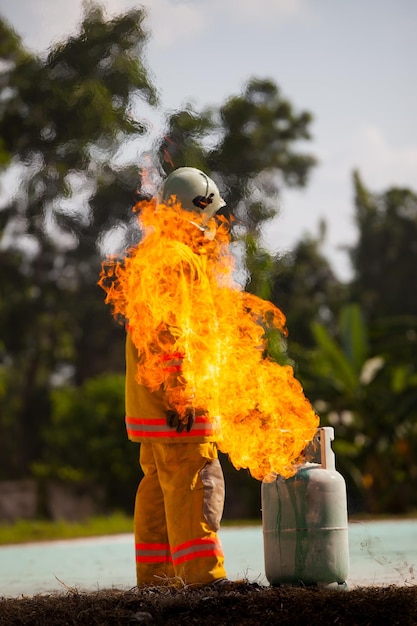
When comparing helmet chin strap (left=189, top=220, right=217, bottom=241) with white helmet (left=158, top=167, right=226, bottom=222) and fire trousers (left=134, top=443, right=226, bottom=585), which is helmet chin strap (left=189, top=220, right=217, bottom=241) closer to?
white helmet (left=158, top=167, right=226, bottom=222)

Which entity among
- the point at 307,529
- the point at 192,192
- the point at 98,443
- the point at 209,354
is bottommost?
the point at 307,529

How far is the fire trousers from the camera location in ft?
14.6

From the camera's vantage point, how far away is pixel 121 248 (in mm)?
10180

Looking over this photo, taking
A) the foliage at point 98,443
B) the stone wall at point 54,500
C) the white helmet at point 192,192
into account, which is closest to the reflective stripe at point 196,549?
the white helmet at point 192,192

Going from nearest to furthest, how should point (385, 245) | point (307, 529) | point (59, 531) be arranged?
point (307, 529)
point (59, 531)
point (385, 245)

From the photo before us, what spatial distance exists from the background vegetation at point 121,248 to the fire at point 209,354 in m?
1.45

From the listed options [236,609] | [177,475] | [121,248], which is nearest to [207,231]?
[177,475]

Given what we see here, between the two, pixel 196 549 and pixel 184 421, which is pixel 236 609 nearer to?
pixel 196 549

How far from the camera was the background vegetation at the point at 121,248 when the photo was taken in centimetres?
948

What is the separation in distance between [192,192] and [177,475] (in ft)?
4.66

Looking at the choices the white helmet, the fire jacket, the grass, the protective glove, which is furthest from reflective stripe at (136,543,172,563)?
the grass

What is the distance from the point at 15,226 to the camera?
1927 centimetres

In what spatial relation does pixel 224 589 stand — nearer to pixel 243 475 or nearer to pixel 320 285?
pixel 243 475

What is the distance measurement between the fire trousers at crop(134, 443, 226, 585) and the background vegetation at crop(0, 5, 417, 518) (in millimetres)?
2083
